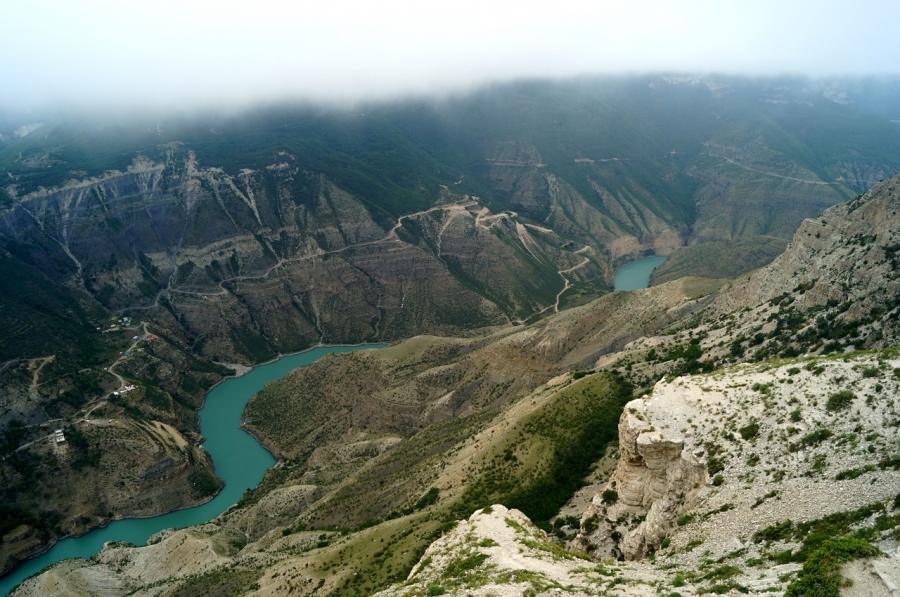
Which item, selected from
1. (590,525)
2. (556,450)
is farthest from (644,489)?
(556,450)

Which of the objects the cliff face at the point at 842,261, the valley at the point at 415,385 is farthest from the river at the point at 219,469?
the cliff face at the point at 842,261

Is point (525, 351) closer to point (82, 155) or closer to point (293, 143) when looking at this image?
point (293, 143)

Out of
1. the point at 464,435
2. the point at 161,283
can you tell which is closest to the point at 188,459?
the point at 464,435

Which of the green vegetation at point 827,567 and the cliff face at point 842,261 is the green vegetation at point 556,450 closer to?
the cliff face at point 842,261

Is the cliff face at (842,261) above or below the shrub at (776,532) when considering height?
above

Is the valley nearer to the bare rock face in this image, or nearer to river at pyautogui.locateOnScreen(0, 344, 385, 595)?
the bare rock face

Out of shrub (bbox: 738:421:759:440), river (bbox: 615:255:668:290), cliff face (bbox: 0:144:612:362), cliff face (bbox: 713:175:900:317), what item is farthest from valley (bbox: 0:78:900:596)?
river (bbox: 615:255:668:290)
